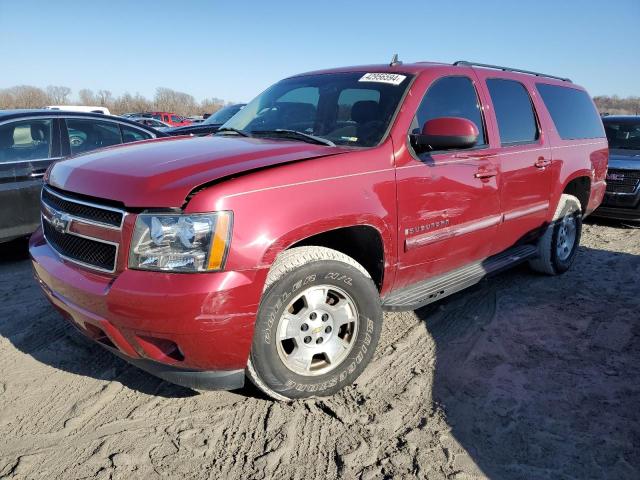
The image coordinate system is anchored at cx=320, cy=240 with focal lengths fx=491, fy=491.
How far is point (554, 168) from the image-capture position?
450cm

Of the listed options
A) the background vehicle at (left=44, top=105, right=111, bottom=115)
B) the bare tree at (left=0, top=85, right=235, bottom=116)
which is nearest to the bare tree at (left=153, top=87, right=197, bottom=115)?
the bare tree at (left=0, top=85, right=235, bottom=116)

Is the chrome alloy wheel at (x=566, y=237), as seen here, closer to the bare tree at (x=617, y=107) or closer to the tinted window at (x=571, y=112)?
the tinted window at (x=571, y=112)

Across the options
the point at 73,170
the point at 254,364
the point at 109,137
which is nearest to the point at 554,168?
the point at 254,364

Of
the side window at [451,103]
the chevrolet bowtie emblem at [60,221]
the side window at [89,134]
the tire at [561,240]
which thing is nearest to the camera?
the chevrolet bowtie emblem at [60,221]

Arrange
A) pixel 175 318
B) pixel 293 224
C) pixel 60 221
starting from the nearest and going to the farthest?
pixel 175 318 → pixel 293 224 → pixel 60 221

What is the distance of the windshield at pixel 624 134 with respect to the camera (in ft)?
26.2

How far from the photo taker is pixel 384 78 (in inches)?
136

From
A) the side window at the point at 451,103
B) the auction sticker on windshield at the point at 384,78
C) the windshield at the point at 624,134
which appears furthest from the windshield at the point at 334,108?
the windshield at the point at 624,134

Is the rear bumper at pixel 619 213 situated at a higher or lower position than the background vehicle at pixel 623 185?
lower

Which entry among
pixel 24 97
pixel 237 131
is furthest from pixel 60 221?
pixel 24 97

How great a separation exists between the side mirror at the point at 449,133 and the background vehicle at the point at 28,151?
4.15 metres

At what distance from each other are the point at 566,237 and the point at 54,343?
15.9 ft

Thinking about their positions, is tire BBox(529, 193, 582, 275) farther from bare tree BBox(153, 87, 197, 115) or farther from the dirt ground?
bare tree BBox(153, 87, 197, 115)

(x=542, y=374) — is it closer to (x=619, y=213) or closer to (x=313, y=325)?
(x=313, y=325)
